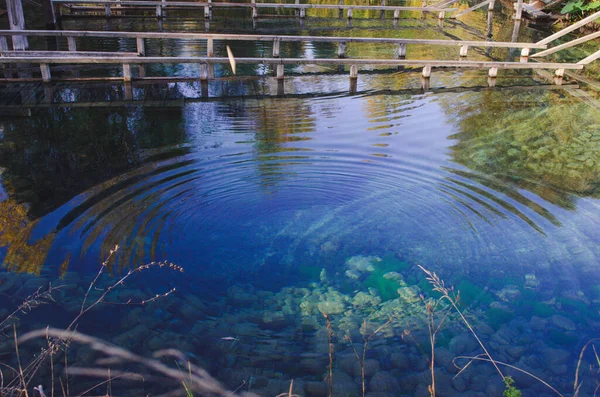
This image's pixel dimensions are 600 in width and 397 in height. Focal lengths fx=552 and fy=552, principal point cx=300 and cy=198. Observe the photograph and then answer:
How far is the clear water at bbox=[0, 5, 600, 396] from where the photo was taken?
446 cm

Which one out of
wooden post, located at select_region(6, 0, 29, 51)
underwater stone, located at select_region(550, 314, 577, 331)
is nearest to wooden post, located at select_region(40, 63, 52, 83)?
wooden post, located at select_region(6, 0, 29, 51)

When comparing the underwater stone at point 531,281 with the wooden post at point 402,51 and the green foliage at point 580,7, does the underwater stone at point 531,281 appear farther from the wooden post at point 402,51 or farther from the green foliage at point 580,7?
the green foliage at point 580,7

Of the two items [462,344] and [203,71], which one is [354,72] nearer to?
[203,71]

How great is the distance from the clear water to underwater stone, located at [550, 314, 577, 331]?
0.05 feet

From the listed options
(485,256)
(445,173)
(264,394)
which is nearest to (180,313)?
(264,394)

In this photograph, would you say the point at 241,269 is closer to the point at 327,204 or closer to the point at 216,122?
the point at 327,204

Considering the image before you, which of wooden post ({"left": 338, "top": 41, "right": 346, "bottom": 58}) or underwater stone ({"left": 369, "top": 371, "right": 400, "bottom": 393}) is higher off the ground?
wooden post ({"left": 338, "top": 41, "right": 346, "bottom": 58})

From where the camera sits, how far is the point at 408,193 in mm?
6961

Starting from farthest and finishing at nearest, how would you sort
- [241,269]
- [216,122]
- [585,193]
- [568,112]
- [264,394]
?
[568,112] < [216,122] < [585,193] < [241,269] < [264,394]

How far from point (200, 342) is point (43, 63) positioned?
9119 millimetres

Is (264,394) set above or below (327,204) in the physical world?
below

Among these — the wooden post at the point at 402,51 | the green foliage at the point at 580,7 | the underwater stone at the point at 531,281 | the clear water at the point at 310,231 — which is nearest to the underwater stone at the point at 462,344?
the clear water at the point at 310,231

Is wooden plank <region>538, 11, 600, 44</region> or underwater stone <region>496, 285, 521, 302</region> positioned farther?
wooden plank <region>538, 11, 600, 44</region>

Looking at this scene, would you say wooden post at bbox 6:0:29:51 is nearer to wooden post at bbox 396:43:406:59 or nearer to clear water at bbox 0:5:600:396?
clear water at bbox 0:5:600:396
